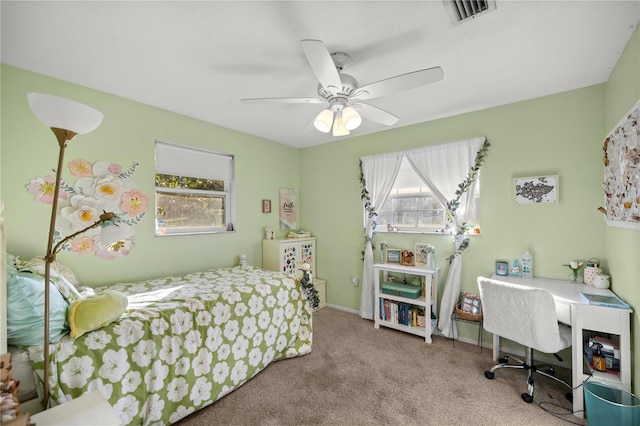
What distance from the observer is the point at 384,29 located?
1.58m

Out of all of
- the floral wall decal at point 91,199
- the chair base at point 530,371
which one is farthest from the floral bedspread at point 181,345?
the chair base at point 530,371

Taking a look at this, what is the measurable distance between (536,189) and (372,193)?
5.56ft

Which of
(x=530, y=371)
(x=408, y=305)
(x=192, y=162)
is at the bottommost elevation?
(x=530, y=371)

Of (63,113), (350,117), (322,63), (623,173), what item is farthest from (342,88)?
(623,173)

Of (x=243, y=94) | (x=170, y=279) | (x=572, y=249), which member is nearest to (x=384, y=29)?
(x=243, y=94)

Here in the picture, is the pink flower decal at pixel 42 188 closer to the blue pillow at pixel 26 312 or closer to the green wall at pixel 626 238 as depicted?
the blue pillow at pixel 26 312

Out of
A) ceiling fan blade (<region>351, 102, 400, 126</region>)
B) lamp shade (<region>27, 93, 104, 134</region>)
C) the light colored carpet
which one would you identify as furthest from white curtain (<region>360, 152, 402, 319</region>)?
lamp shade (<region>27, 93, 104, 134</region>)

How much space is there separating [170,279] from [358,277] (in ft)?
7.53

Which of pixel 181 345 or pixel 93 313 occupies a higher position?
pixel 93 313

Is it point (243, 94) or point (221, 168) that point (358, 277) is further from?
point (243, 94)

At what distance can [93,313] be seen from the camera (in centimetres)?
147

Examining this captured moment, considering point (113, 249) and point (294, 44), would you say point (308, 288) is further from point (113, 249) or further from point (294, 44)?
point (294, 44)

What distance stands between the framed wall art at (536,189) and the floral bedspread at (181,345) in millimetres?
2378

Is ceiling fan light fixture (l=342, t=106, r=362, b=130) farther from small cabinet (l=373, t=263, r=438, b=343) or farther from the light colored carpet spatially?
the light colored carpet
